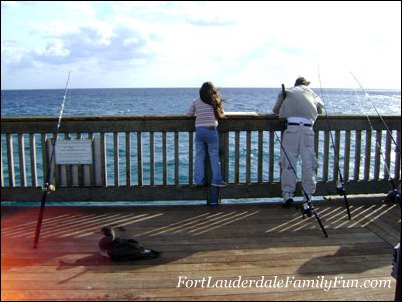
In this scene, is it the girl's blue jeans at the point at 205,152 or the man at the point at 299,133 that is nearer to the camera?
the man at the point at 299,133

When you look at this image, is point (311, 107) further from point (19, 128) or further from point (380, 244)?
point (19, 128)

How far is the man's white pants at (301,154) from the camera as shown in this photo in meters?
5.72

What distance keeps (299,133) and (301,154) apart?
274 mm

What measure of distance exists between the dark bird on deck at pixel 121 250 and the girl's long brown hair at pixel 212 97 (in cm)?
226

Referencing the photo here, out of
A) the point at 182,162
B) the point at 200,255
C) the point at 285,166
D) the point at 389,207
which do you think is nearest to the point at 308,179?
the point at 285,166

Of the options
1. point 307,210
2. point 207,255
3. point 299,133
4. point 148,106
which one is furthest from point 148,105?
point 207,255

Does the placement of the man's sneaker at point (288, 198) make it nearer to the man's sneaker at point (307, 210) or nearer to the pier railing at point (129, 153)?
the pier railing at point (129, 153)

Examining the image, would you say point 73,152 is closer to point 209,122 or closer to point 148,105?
point 209,122

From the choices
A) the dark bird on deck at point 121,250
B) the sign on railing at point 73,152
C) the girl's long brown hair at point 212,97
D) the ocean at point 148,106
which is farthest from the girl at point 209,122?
the ocean at point 148,106

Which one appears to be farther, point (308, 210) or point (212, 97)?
point (212, 97)

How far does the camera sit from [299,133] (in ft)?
18.7

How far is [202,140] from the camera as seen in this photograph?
19.3ft

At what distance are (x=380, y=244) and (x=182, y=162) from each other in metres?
14.0

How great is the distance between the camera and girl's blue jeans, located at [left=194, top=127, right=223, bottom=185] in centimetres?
584
